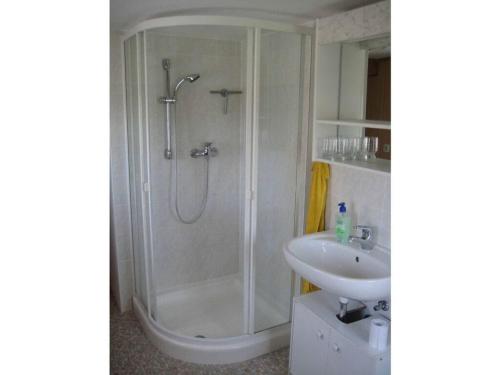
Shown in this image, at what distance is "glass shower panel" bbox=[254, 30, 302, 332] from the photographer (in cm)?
261

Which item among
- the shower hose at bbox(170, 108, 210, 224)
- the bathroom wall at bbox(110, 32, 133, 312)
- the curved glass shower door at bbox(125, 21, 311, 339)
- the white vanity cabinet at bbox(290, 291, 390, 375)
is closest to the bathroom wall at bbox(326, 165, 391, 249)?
the curved glass shower door at bbox(125, 21, 311, 339)

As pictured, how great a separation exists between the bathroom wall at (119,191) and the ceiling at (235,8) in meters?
0.36

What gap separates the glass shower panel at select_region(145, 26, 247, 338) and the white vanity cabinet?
24.4 inches

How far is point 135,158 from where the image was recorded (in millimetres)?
3002

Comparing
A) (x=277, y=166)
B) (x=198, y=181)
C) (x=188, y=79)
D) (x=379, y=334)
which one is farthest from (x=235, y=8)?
(x=379, y=334)

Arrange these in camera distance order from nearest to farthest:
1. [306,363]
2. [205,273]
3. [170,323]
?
1. [306,363]
2. [170,323]
3. [205,273]

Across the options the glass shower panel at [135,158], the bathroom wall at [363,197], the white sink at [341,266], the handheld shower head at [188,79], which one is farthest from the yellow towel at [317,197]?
the glass shower panel at [135,158]

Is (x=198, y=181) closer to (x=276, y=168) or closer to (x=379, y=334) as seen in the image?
(x=276, y=168)

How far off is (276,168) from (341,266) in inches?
29.8

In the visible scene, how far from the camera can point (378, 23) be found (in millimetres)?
2113

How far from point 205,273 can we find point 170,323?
20.1 inches

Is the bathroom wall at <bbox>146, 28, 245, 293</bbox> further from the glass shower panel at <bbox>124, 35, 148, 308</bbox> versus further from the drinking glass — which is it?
the drinking glass
